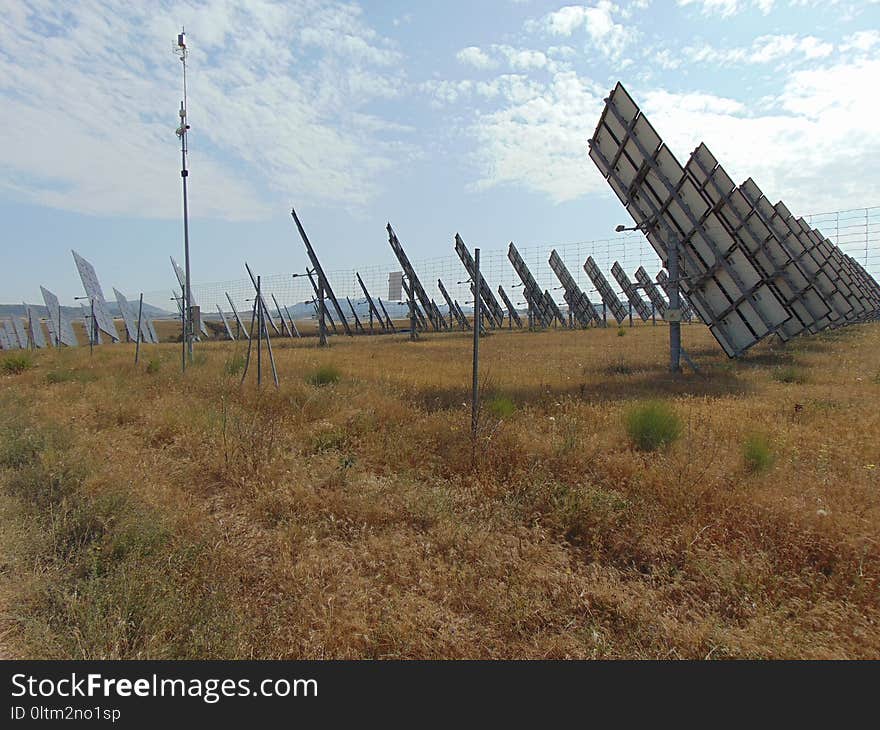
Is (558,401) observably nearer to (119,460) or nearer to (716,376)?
(716,376)

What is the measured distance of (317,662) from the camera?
2561 mm

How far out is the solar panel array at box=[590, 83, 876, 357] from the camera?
10836mm

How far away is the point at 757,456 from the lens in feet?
15.6

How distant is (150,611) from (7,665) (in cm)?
64

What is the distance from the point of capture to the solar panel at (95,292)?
27.9m

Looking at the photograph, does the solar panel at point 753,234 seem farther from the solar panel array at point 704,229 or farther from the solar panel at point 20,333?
the solar panel at point 20,333

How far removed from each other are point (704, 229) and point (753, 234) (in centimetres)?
167

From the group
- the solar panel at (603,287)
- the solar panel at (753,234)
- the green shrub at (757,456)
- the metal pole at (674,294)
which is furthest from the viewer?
the solar panel at (603,287)

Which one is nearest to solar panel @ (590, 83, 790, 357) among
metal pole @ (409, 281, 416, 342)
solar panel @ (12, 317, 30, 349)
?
metal pole @ (409, 281, 416, 342)

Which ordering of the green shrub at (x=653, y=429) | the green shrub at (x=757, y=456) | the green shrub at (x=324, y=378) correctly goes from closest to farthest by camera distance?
the green shrub at (x=757, y=456) < the green shrub at (x=653, y=429) < the green shrub at (x=324, y=378)

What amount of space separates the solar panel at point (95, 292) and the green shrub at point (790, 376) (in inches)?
1240

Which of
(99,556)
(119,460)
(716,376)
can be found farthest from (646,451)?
(716,376)

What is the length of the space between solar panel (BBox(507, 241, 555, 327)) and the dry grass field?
3547 centimetres

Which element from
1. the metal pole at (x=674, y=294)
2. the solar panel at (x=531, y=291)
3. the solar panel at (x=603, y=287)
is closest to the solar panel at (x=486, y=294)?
the solar panel at (x=531, y=291)
